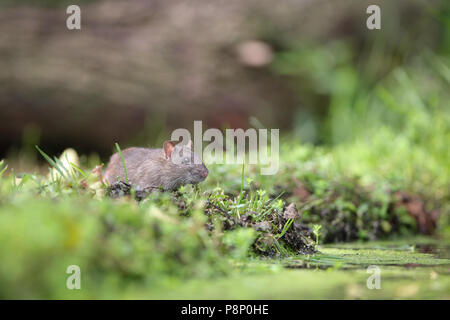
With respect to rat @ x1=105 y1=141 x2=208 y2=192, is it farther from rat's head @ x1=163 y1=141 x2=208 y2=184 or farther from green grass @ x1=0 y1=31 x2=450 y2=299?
green grass @ x1=0 y1=31 x2=450 y2=299

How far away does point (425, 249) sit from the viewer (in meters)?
4.52

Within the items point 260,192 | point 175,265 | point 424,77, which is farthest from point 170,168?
point 424,77

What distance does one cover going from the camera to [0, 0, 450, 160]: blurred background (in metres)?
9.29

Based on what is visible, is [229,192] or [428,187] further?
[428,187]

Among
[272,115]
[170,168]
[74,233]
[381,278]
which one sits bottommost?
[381,278]

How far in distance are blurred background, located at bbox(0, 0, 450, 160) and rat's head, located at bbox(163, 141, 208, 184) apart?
14.2ft

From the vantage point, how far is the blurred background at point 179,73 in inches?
366

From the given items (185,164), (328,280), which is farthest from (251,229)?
(185,164)

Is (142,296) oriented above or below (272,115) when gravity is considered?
below

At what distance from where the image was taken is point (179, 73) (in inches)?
374

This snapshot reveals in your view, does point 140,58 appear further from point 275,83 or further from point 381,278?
point 381,278

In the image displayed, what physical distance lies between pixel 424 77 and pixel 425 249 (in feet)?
19.2

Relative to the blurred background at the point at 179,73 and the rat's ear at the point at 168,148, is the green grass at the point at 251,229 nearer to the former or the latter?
the rat's ear at the point at 168,148

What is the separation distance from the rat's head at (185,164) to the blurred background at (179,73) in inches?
170
